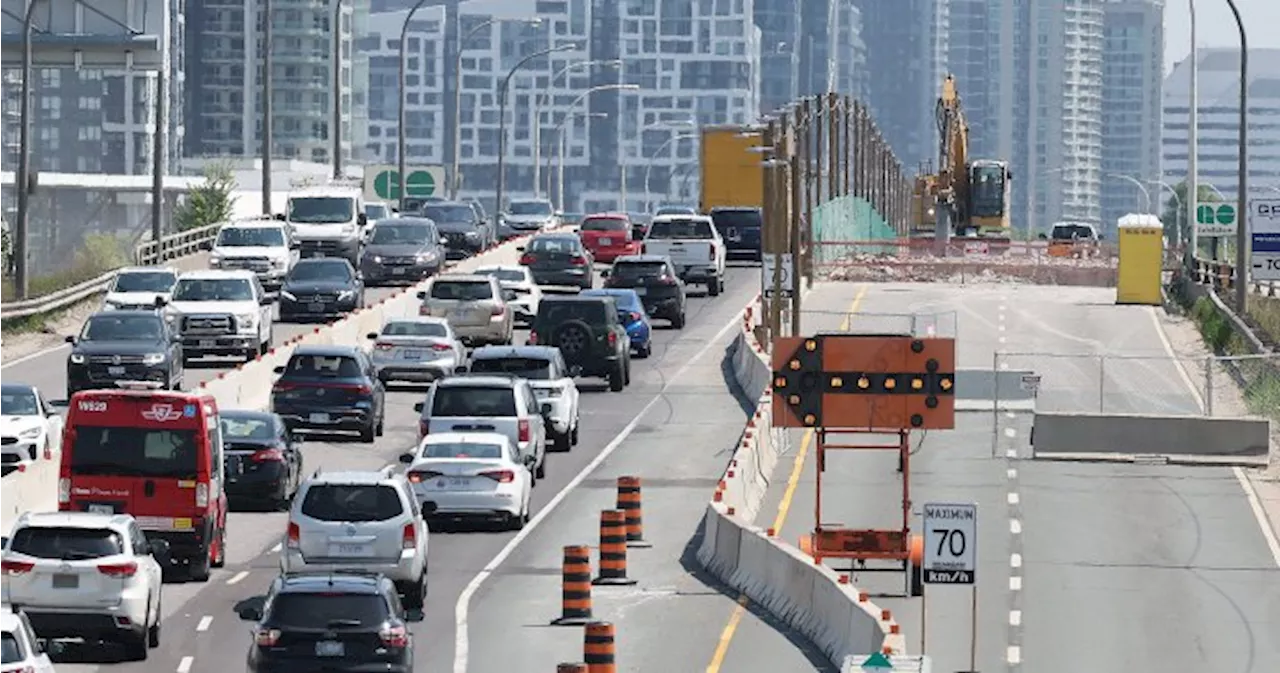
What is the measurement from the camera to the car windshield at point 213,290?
61.1 meters

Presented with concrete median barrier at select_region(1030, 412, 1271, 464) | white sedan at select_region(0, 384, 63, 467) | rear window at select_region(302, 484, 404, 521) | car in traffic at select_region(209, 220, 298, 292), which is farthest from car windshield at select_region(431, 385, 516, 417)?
car in traffic at select_region(209, 220, 298, 292)

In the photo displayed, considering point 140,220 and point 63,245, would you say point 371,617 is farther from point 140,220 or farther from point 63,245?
point 140,220

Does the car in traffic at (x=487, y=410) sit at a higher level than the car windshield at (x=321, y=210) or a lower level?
lower

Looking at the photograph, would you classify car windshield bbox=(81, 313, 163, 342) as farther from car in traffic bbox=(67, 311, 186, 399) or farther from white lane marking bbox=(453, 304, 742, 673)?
white lane marking bbox=(453, 304, 742, 673)

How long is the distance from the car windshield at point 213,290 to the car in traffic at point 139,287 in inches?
73.5

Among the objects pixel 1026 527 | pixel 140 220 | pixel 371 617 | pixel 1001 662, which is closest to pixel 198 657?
pixel 371 617

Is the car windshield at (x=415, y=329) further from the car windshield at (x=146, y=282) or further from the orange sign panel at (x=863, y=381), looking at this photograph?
the orange sign panel at (x=863, y=381)

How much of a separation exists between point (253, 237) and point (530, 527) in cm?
3089

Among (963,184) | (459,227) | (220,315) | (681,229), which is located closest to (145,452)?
(220,315)

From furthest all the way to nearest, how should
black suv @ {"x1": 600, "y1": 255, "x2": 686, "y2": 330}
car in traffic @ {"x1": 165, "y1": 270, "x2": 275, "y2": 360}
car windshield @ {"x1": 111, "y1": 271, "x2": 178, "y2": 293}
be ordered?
black suv @ {"x1": 600, "y1": 255, "x2": 686, "y2": 330}, car windshield @ {"x1": 111, "y1": 271, "x2": 178, "y2": 293}, car in traffic @ {"x1": 165, "y1": 270, "x2": 275, "y2": 360}

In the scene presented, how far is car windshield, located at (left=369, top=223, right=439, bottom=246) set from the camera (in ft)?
260

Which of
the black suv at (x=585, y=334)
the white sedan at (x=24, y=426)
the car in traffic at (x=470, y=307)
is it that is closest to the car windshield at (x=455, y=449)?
the white sedan at (x=24, y=426)

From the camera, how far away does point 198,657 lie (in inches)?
1252

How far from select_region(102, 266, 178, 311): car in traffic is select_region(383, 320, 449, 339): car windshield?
5415 millimetres
